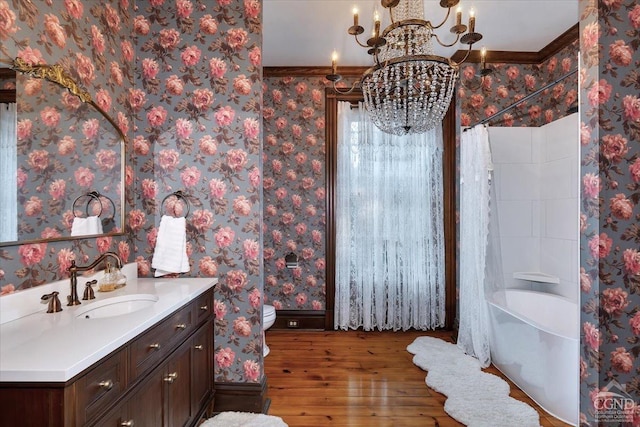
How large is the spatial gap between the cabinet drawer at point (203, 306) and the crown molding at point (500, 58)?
2.59 m

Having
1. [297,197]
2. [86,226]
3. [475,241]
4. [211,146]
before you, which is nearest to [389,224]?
[475,241]

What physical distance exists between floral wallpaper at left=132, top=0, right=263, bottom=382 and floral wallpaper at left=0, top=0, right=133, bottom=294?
8.7 inches

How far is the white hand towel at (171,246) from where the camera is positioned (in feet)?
6.77

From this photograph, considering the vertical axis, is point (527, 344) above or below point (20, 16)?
below

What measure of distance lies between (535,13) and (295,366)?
3498 millimetres

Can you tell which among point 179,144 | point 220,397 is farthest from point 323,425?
point 179,144

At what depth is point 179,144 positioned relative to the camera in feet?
7.18

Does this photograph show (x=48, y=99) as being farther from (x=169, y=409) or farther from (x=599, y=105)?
(x=599, y=105)

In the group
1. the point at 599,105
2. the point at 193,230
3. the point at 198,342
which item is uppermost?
the point at 599,105

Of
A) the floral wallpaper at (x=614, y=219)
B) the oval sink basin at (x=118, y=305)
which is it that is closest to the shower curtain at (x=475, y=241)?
the floral wallpaper at (x=614, y=219)

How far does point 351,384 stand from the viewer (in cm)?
249

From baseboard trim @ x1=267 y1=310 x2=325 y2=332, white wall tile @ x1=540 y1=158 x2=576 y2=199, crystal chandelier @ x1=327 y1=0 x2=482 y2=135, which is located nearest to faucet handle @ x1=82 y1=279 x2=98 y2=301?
crystal chandelier @ x1=327 y1=0 x2=482 y2=135

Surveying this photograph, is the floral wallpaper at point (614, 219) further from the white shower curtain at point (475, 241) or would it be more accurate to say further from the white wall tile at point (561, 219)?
the white wall tile at point (561, 219)

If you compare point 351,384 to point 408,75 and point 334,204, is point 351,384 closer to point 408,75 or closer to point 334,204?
point 334,204
